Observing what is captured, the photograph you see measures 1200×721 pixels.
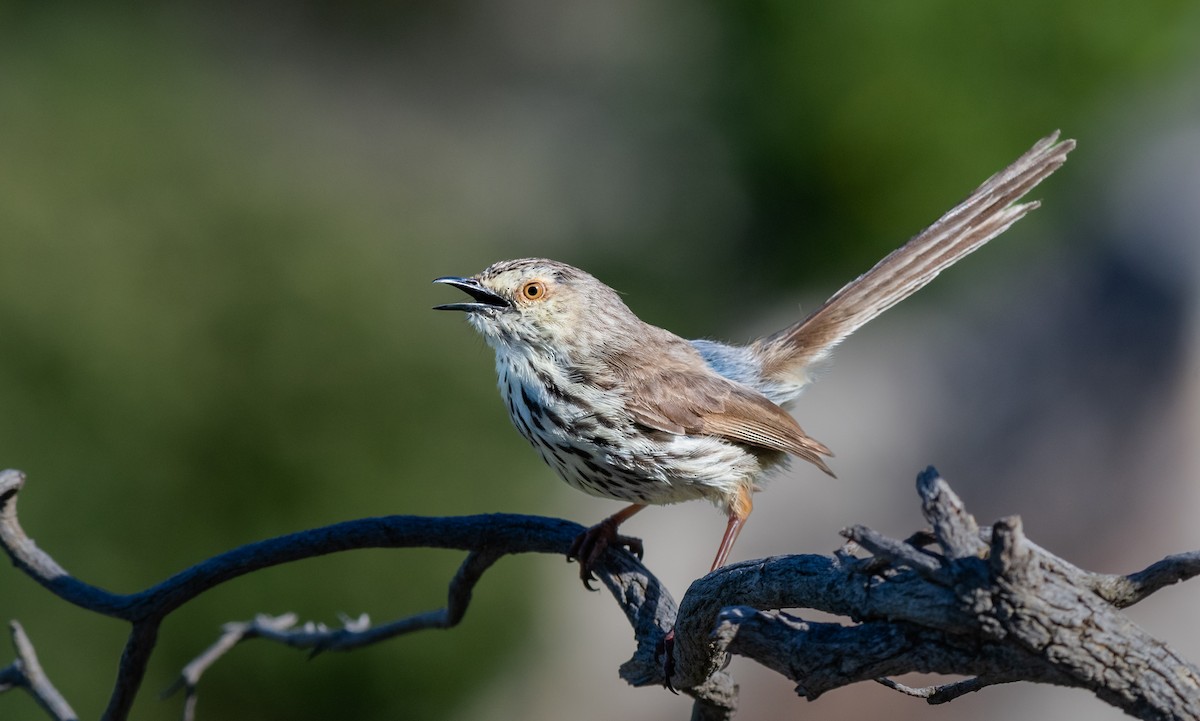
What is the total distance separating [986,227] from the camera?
155 inches

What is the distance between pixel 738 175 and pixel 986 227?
7602 millimetres

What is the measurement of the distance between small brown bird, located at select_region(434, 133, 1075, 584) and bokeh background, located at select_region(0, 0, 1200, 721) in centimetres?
279

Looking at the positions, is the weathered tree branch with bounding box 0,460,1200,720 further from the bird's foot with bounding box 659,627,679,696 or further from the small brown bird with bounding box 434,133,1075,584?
the small brown bird with bounding box 434,133,1075,584

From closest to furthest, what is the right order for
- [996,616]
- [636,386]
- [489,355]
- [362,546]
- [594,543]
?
[996,616], [362,546], [594,543], [636,386], [489,355]

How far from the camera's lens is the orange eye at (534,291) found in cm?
397

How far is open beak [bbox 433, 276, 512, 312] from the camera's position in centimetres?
389

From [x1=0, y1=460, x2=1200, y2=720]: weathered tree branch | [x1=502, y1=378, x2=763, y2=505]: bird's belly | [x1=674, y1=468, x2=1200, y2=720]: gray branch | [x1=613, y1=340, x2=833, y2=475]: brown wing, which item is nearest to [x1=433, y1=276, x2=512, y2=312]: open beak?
[x1=502, y1=378, x2=763, y2=505]: bird's belly

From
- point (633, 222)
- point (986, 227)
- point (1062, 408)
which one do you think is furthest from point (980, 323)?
point (986, 227)

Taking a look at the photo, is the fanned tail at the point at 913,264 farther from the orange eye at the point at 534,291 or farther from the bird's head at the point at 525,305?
the orange eye at the point at 534,291

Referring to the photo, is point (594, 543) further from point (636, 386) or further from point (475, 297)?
point (475, 297)

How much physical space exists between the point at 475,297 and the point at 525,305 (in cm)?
17

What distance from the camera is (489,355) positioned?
7867 mm

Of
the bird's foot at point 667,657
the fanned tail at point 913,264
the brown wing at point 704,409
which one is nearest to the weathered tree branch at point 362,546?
the bird's foot at point 667,657

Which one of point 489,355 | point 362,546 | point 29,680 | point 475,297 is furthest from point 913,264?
point 489,355
